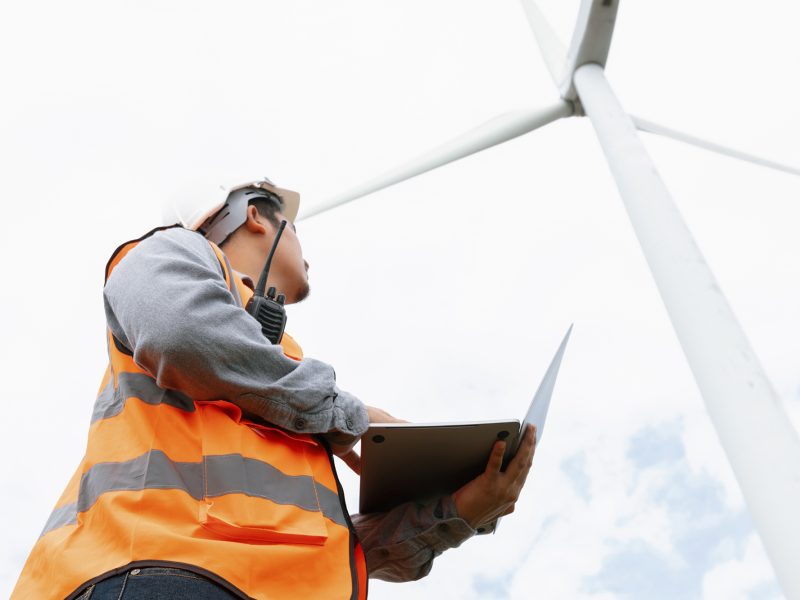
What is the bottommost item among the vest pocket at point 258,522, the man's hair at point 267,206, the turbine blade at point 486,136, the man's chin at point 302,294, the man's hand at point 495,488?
the vest pocket at point 258,522

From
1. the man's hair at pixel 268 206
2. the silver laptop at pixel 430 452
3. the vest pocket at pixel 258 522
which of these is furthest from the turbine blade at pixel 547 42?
the vest pocket at pixel 258 522

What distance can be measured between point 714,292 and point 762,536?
1130 mm

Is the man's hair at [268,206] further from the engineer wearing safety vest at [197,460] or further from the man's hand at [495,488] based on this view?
the man's hand at [495,488]

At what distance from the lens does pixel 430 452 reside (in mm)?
2928

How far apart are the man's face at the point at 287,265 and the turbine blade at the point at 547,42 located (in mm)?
3773

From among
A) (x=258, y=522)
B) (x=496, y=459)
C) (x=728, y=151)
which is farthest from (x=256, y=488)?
(x=728, y=151)

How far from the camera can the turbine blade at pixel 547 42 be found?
6934 millimetres

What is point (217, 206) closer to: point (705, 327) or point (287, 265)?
point (287, 265)

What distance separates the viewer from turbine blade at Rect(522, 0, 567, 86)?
693cm

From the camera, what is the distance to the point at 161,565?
199 centimetres

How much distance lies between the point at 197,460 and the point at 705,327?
1933 mm

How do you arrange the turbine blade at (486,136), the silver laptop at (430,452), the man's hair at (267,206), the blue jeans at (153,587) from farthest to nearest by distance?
the turbine blade at (486,136)
the man's hair at (267,206)
the silver laptop at (430,452)
the blue jeans at (153,587)

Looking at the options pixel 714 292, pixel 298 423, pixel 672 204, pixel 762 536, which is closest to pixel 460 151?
pixel 672 204

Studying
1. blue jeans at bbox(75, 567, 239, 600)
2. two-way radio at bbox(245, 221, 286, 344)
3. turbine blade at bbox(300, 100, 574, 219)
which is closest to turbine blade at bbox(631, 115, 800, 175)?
turbine blade at bbox(300, 100, 574, 219)
